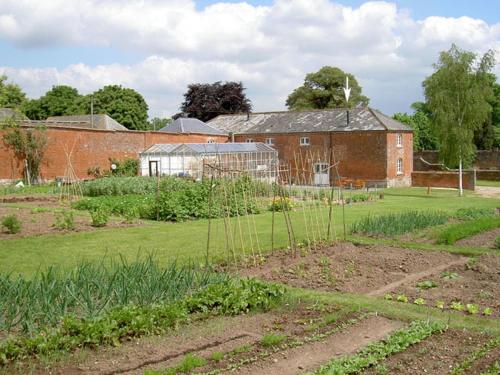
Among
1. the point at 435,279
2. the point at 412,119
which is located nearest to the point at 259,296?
the point at 435,279

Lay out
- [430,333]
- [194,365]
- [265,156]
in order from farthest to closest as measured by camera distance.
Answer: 1. [265,156]
2. [430,333]
3. [194,365]

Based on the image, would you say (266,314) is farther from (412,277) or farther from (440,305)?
(412,277)

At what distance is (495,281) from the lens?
33.8 ft

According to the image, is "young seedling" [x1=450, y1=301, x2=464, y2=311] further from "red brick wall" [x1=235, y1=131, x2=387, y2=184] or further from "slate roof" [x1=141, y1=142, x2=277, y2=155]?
"red brick wall" [x1=235, y1=131, x2=387, y2=184]

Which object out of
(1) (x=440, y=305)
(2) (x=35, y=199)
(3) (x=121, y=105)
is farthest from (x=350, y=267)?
(3) (x=121, y=105)

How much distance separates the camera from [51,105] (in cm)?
7162

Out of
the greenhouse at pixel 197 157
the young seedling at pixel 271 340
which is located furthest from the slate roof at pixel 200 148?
the young seedling at pixel 271 340

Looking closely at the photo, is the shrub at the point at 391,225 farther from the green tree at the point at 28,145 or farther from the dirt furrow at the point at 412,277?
the green tree at the point at 28,145

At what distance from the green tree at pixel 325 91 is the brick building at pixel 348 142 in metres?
21.6

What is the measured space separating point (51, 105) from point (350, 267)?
66.5 meters

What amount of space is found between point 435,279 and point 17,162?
29.6m

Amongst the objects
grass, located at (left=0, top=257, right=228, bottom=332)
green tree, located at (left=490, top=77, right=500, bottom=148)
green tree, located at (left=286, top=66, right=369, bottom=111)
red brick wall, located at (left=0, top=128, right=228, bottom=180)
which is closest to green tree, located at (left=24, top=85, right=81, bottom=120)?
green tree, located at (left=286, top=66, right=369, bottom=111)

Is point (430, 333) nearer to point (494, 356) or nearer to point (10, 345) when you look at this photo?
point (494, 356)

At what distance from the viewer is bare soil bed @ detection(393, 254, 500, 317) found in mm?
9023
